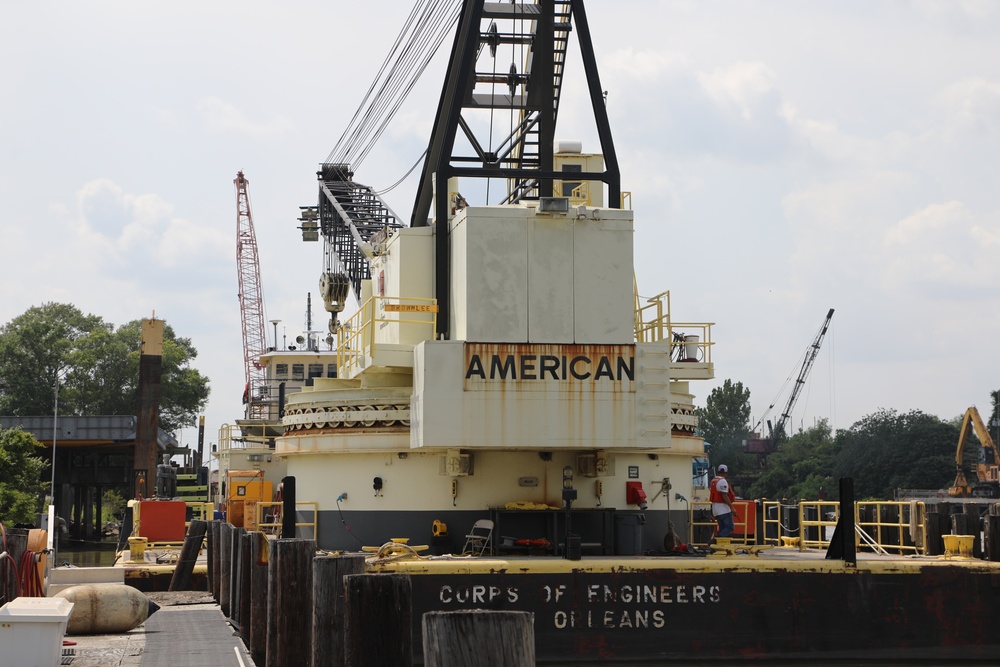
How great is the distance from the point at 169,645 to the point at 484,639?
12468 mm

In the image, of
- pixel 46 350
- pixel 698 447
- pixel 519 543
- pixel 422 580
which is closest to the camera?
pixel 422 580

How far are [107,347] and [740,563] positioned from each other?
123984 mm

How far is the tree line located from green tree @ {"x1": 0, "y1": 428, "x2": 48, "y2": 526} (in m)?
59.8

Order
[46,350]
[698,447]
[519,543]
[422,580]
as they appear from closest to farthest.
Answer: [422,580], [519,543], [698,447], [46,350]

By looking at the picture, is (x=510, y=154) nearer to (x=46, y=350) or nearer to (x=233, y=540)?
(x=233, y=540)

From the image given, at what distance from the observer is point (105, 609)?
63.6 feet

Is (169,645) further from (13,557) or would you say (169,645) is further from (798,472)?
(798,472)

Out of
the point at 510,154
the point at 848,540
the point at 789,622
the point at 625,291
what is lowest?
the point at 789,622

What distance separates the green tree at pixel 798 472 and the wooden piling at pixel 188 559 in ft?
378

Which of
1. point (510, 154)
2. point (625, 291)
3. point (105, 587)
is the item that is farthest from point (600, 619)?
point (510, 154)

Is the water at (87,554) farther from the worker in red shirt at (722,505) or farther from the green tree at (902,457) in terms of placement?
the green tree at (902,457)

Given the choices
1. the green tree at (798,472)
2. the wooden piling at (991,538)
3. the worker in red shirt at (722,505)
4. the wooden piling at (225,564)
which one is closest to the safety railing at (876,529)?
the worker in red shirt at (722,505)

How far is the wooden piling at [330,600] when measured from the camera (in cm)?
1330

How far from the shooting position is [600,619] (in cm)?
1931
